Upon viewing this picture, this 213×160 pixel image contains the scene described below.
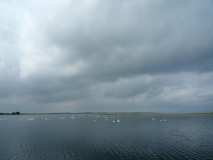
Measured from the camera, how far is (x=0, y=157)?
2655 centimetres

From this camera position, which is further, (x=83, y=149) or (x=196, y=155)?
(x=83, y=149)

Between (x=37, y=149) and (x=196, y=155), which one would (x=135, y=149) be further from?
(x=37, y=149)

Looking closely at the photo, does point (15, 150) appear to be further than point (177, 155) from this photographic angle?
Yes

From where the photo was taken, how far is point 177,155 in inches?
1024

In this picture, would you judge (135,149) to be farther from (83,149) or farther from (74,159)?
(74,159)

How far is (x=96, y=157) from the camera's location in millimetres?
25219

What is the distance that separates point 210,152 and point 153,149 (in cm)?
914

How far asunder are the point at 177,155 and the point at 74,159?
16.1m

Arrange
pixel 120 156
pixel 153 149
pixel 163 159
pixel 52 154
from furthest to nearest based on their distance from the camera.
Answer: pixel 153 149 < pixel 52 154 < pixel 120 156 < pixel 163 159

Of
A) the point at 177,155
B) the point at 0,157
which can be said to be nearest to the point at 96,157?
the point at 177,155

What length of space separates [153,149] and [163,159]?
5619 millimetres

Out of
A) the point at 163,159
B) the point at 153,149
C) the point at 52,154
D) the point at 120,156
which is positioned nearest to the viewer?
the point at 163,159

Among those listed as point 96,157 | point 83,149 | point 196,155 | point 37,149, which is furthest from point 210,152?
point 37,149

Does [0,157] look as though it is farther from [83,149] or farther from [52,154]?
[83,149]
